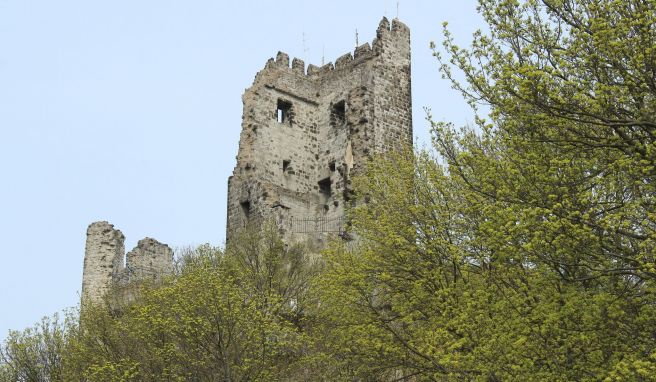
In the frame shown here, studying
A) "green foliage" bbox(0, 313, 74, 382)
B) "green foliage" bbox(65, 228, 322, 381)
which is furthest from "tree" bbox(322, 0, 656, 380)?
"green foliage" bbox(0, 313, 74, 382)

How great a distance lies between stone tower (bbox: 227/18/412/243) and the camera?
31328mm

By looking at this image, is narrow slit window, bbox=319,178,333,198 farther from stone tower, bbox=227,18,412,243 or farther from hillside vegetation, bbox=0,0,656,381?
hillside vegetation, bbox=0,0,656,381

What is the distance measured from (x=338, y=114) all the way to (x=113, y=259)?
10.1 metres

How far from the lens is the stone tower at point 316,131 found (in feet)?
103

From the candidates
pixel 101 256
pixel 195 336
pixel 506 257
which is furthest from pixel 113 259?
pixel 506 257

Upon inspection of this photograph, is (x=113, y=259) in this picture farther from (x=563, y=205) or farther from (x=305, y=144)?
(x=563, y=205)

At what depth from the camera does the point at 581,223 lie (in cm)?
1135

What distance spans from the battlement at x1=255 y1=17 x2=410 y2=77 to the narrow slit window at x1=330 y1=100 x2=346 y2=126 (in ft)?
4.74

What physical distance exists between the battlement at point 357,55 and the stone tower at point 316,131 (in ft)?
0.12

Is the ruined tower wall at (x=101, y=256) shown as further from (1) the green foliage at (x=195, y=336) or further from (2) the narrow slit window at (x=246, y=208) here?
(1) the green foliage at (x=195, y=336)

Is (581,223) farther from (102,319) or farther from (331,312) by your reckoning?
(102,319)

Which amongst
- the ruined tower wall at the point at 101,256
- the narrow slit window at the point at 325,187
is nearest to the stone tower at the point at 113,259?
the ruined tower wall at the point at 101,256

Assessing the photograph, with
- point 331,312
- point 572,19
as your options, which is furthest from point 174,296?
point 572,19

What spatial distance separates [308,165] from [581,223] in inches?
899
